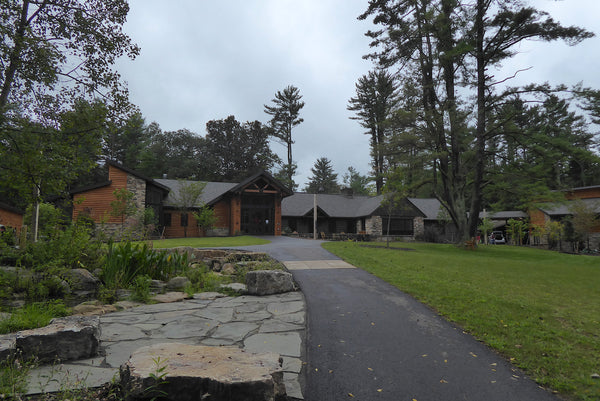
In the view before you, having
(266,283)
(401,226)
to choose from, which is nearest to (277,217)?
(401,226)

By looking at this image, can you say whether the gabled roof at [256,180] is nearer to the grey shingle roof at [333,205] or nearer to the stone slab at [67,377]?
the grey shingle roof at [333,205]

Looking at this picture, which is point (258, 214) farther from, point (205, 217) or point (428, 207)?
point (428, 207)

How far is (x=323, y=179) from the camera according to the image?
5591cm

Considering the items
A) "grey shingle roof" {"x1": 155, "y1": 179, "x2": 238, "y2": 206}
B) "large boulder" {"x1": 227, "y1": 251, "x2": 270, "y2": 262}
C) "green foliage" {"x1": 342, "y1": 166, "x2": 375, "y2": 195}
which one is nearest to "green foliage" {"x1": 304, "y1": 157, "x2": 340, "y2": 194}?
"green foliage" {"x1": 342, "y1": 166, "x2": 375, "y2": 195}

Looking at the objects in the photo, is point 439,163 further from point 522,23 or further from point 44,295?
point 44,295

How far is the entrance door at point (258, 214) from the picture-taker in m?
25.3

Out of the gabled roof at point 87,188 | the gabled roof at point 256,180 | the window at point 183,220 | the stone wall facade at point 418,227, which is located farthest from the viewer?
the stone wall facade at point 418,227

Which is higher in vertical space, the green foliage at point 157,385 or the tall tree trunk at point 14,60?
the tall tree trunk at point 14,60

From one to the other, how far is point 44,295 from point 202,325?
334 centimetres

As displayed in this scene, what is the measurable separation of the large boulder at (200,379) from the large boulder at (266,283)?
3.59 m

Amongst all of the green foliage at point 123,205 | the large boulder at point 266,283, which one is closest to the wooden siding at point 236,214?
the green foliage at point 123,205

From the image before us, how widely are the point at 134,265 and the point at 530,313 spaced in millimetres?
7740

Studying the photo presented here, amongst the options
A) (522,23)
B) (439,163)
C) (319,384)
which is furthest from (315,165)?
(319,384)

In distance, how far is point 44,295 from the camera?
5184mm
